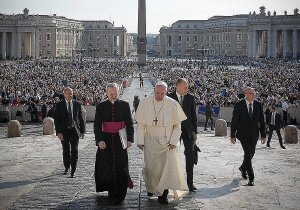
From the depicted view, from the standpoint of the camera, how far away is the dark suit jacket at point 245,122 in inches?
344

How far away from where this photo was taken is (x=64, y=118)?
30.1 feet

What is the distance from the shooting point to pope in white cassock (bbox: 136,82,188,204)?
278 inches

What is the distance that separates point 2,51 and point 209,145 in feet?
363

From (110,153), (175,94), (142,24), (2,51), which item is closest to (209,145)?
(175,94)

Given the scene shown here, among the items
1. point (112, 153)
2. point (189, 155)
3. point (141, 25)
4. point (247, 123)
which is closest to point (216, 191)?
point (189, 155)

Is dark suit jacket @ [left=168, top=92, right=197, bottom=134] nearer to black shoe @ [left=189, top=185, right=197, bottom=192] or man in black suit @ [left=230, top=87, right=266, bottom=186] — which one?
black shoe @ [left=189, top=185, right=197, bottom=192]

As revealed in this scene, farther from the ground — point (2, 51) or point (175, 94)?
point (2, 51)

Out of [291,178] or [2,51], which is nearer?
[291,178]

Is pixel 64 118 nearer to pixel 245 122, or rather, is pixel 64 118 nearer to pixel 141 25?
pixel 245 122

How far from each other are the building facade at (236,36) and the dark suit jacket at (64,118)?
221ft

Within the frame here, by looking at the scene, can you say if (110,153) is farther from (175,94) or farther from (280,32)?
(280,32)

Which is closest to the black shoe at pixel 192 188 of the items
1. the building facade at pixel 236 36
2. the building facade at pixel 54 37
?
the building facade at pixel 236 36

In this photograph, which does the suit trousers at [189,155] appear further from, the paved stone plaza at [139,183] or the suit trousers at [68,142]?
the suit trousers at [68,142]

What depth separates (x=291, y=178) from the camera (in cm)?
900
